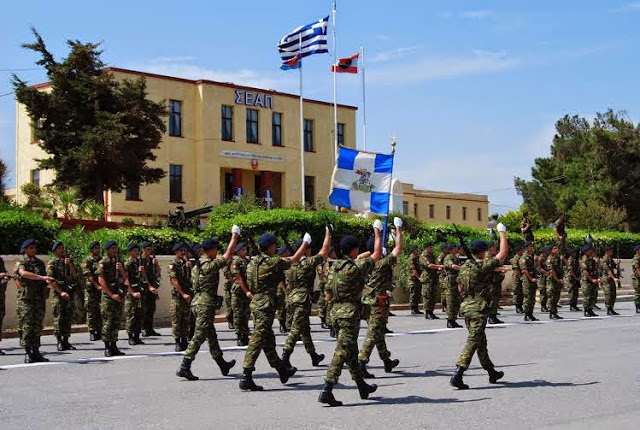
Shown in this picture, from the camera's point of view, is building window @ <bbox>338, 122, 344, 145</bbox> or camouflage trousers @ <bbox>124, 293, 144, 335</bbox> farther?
building window @ <bbox>338, 122, 344, 145</bbox>

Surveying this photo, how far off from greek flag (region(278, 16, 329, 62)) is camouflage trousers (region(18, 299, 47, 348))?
28.4 meters

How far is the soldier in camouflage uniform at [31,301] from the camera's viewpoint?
13.5 m

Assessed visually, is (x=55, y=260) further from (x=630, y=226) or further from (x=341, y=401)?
(x=630, y=226)

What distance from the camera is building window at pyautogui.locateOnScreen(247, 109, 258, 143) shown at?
165 feet

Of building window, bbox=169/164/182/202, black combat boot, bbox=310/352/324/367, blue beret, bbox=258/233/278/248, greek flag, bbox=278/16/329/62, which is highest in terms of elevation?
greek flag, bbox=278/16/329/62

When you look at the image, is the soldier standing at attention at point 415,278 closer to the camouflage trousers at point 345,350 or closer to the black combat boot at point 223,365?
the black combat boot at point 223,365

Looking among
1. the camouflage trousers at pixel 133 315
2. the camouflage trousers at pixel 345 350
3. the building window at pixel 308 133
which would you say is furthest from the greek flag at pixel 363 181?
the building window at pixel 308 133

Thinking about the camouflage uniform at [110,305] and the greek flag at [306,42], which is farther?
the greek flag at [306,42]

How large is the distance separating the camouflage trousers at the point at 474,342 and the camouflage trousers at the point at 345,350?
57.3 inches

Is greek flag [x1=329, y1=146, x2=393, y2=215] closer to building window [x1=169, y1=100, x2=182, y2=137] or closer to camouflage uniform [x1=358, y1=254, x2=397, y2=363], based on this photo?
camouflage uniform [x1=358, y1=254, x2=397, y2=363]

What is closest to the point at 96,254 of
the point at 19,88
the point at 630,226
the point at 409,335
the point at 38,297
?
the point at 38,297

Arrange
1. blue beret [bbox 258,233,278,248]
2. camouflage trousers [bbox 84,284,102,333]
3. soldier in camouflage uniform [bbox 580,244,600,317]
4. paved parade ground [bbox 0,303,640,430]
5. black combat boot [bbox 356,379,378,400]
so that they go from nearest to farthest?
1. paved parade ground [bbox 0,303,640,430]
2. black combat boot [bbox 356,379,378,400]
3. blue beret [bbox 258,233,278,248]
4. camouflage trousers [bbox 84,284,102,333]
5. soldier in camouflage uniform [bbox 580,244,600,317]

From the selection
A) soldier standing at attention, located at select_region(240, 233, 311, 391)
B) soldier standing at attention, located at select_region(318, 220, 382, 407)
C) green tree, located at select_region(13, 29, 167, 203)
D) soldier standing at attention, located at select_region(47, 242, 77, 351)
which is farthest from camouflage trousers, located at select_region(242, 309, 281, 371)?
green tree, located at select_region(13, 29, 167, 203)

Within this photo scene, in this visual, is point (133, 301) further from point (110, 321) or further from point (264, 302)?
point (264, 302)
